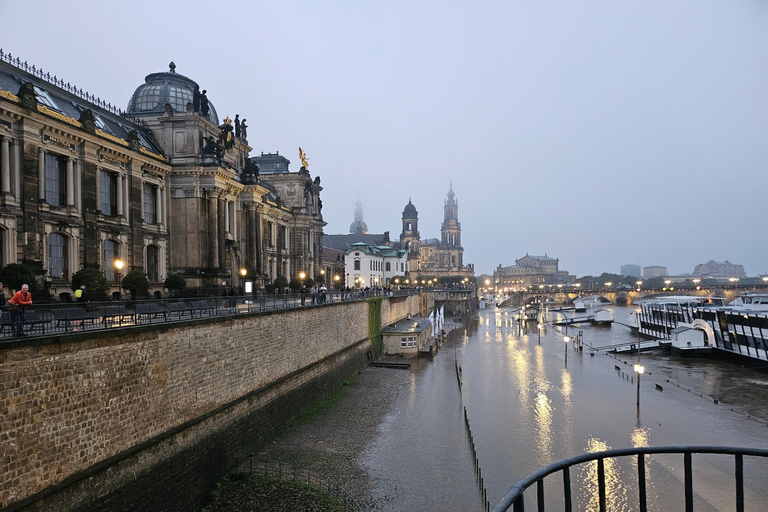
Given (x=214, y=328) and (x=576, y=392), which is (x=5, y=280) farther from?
(x=576, y=392)

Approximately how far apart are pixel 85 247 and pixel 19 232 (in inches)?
172

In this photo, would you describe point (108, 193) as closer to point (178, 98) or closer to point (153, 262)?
point (153, 262)

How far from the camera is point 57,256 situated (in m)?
29.6

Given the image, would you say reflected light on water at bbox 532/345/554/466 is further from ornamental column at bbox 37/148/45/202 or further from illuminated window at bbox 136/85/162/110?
illuminated window at bbox 136/85/162/110

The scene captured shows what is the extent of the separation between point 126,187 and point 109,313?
20.9m

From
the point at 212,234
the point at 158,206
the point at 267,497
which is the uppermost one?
the point at 158,206

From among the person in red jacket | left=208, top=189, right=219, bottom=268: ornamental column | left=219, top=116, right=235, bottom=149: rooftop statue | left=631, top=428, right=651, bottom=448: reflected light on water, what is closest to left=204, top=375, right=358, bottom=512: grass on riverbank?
the person in red jacket

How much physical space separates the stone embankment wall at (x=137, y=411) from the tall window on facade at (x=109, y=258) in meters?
12.6

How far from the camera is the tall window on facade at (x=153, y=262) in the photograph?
38.4 m

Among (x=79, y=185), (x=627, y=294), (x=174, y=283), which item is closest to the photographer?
(x=79, y=185)

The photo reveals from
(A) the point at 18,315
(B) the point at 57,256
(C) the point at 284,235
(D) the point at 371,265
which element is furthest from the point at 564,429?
(D) the point at 371,265

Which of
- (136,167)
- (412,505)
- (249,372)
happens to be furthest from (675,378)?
(136,167)

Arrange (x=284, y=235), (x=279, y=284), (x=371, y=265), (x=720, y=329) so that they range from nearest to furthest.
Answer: (x=279, y=284) < (x=720, y=329) < (x=284, y=235) < (x=371, y=265)

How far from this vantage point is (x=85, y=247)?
30.9 m
